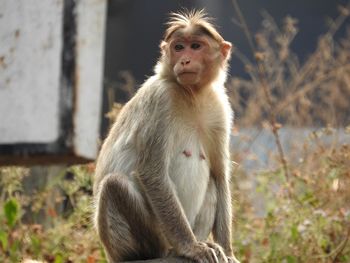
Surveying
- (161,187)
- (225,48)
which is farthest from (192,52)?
(161,187)

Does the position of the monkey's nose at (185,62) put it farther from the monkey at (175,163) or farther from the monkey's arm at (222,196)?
the monkey's arm at (222,196)

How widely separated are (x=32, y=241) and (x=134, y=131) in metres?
1.49

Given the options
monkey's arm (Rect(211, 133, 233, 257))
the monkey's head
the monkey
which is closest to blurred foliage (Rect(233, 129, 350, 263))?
monkey's arm (Rect(211, 133, 233, 257))

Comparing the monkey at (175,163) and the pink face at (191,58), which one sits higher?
the pink face at (191,58)

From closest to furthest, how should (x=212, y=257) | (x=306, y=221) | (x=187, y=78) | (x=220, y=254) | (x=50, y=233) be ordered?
(x=212, y=257), (x=220, y=254), (x=187, y=78), (x=306, y=221), (x=50, y=233)

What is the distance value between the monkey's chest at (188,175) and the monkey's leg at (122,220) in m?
0.33

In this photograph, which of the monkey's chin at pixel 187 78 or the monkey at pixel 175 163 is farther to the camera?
the monkey's chin at pixel 187 78

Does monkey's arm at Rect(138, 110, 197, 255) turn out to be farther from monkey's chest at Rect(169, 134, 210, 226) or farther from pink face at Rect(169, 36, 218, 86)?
pink face at Rect(169, 36, 218, 86)

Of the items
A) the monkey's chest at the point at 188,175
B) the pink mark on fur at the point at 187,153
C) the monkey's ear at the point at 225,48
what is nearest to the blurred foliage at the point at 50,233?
the monkey's chest at the point at 188,175

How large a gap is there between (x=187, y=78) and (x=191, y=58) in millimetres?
178

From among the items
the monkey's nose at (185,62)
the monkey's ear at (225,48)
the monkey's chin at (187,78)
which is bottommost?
the monkey's chin at (187,78)

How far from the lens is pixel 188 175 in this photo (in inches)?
214

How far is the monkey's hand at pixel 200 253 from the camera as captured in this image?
4.96 metres

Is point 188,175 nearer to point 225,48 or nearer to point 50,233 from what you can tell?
point 225,48
